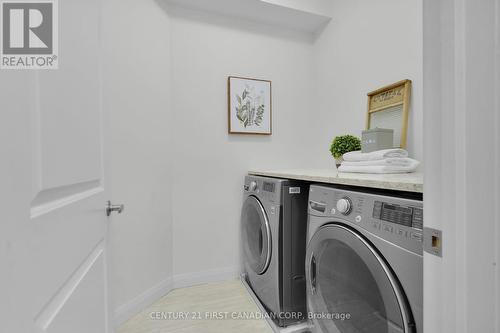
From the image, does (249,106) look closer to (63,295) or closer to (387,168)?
(387,168)

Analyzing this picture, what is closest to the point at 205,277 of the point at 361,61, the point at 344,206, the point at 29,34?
the point at 344,206

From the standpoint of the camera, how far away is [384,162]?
3.45 feet

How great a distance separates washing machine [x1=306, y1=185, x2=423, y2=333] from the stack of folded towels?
0.18 metres

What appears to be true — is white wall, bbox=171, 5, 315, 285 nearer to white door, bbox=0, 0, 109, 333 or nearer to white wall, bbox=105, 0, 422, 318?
white wall, bbox=105, 0, 422, 318

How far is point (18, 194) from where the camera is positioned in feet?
1.24

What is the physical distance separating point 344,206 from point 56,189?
92 centimetres

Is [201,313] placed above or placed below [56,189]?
below

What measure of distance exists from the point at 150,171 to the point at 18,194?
135cm

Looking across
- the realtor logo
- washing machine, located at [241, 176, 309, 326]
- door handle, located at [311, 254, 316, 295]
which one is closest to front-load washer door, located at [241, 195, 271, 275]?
washing machine, located at [241, 176, 309, 326]

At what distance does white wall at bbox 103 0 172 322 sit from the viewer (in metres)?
1.44

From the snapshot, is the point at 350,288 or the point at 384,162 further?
the point at 384,162

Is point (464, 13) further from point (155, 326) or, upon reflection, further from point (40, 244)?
point (155, 326)

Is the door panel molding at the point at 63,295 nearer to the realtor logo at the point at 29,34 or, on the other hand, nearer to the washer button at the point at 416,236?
the realtor logo at the point at 29,34

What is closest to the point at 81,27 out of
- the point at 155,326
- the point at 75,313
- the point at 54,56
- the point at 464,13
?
the point at 54,56
